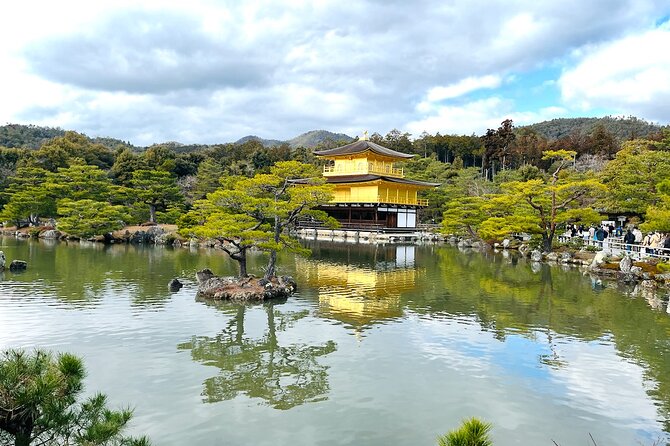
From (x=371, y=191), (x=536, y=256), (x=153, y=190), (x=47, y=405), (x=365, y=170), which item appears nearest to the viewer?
(x=47, y=405)

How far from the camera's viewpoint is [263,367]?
781 cm

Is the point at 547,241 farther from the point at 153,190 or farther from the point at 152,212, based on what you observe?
the point at 152,212

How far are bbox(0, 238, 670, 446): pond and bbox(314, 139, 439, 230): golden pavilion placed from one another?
21.3 meters

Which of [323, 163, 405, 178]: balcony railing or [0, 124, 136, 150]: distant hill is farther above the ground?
[0, 124, 136, 150]: distant hill

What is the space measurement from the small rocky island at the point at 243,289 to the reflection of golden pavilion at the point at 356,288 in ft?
4.02

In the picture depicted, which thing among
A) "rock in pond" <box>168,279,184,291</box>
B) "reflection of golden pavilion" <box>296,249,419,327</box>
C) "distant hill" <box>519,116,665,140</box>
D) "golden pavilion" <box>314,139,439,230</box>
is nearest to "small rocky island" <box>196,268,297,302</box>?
"rock in pond" <box>168,279,184,291</box>

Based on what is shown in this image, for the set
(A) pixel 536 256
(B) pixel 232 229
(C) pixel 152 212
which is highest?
(C) pixel 152 212

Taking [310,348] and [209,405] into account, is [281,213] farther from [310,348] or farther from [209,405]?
[209,405]

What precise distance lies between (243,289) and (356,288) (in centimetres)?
374

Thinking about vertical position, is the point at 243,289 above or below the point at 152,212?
below

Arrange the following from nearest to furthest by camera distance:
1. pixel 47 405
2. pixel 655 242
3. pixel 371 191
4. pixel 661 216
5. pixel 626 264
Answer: pixel 47 405 → pixel 661 216 → pixel 626 264 → pixel 655 242 → pixel 371 191

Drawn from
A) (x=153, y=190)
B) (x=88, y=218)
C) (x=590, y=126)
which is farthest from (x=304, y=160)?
(x=590, y=126)

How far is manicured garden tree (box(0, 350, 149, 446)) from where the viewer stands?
3.24 m

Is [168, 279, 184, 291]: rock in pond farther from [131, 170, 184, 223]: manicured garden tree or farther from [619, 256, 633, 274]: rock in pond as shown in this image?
[131, 170, 184, 223]: manicured garden tree
